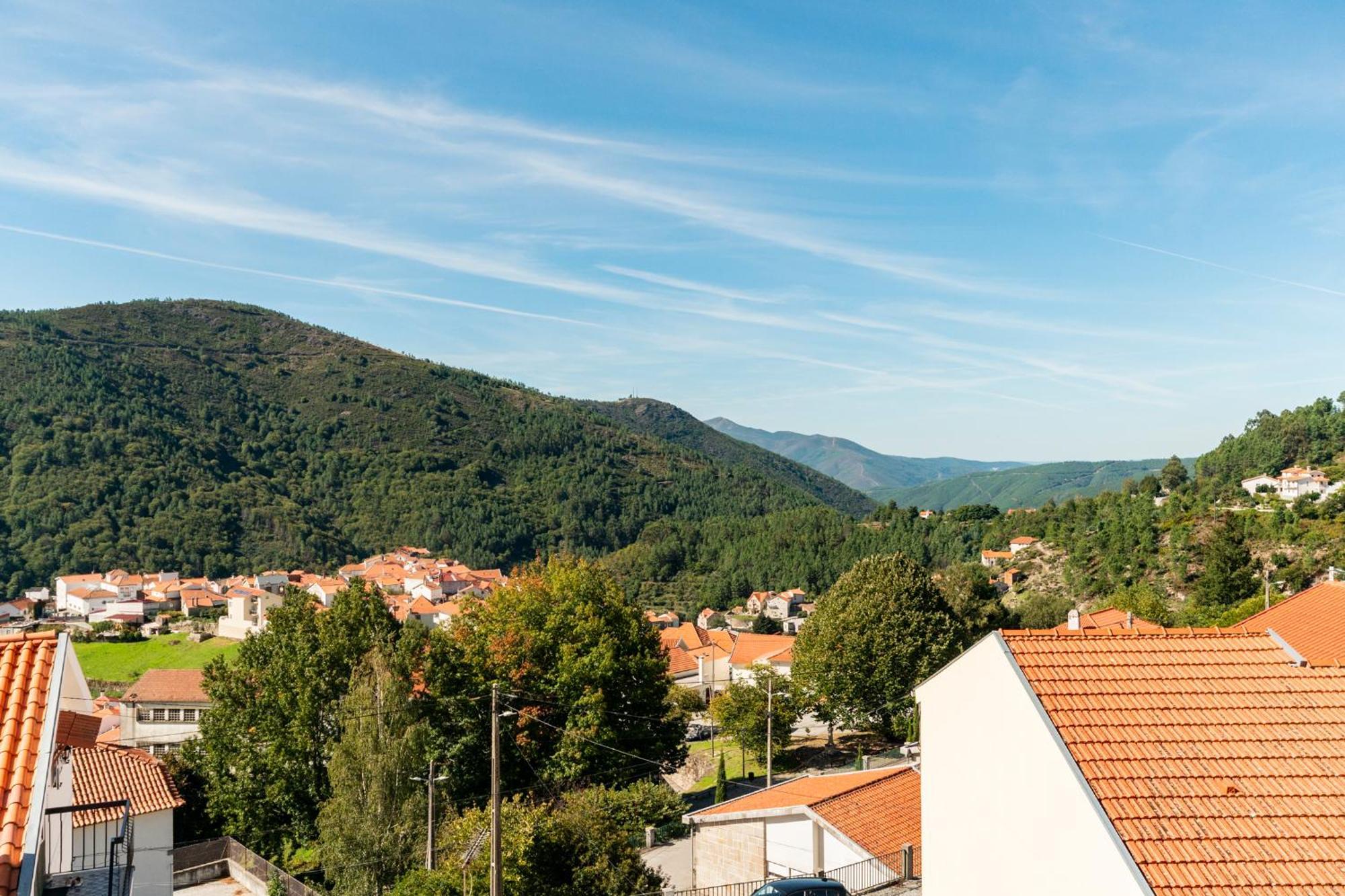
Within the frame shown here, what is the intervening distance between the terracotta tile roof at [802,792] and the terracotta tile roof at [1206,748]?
37.8 feet

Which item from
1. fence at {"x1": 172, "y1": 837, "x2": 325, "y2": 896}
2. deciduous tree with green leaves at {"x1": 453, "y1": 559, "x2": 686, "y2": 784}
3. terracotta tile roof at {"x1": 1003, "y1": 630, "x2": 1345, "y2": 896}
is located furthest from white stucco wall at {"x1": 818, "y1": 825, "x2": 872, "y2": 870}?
fence at {"x1": 172, "y1": 837, "x2": 325, "y2": 896}

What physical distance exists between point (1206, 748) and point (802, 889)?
819 cm

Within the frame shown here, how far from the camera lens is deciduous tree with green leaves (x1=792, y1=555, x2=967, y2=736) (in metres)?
35.2

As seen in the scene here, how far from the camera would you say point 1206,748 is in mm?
7312

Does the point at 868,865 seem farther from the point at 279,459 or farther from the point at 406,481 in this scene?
the point at 279,459

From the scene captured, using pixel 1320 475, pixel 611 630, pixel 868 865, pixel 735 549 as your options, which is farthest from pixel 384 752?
pixel 735 549

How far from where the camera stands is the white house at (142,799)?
2092cm

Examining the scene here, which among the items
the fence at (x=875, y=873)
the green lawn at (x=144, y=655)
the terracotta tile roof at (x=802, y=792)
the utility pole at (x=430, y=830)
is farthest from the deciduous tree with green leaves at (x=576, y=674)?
the green lawn at (x=144, y=655)

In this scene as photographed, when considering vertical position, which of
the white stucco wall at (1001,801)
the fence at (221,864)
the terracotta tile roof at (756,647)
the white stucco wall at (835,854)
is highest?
the white stucco wall at (1001,801)

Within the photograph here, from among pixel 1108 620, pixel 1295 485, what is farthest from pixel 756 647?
pixel 1295 485

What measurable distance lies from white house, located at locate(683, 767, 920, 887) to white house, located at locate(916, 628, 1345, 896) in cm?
905

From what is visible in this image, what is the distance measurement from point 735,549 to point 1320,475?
235ft

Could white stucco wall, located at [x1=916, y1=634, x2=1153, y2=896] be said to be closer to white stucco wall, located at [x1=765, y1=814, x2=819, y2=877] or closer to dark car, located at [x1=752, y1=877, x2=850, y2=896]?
dark car, located at [x1=752, y1=877, x2=850, y2=896]

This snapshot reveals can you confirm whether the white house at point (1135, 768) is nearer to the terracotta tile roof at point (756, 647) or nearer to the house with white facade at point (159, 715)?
the house with white facade at point (159, 715)
